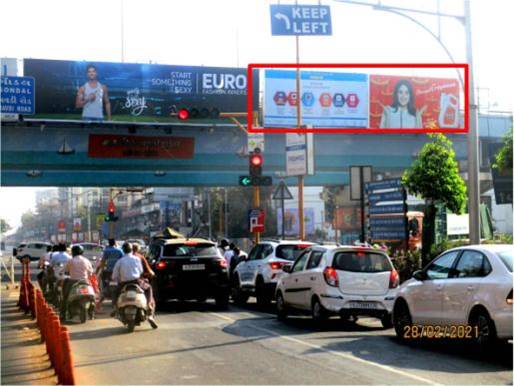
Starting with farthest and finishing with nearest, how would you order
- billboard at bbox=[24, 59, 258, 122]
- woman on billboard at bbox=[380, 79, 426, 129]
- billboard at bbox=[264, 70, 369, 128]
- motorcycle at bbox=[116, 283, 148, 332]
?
1. woman on billboard at bbox=[380, 79, 426, 129]
2. billboard at bbox=[264, 70, 369, 128]
3. billboard at bbox=[24, 59, 258, 122]
4. motorcycle at bbox=[116, 283, 148, 332]

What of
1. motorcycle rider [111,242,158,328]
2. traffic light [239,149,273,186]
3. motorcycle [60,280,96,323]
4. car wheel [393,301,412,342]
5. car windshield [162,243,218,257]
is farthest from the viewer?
traffic light [239,149,273,186]

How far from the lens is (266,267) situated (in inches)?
792

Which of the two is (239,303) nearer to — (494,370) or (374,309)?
(374,309)

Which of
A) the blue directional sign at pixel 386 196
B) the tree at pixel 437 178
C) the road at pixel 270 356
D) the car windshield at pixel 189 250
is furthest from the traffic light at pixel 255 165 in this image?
the road at pixel 270 356

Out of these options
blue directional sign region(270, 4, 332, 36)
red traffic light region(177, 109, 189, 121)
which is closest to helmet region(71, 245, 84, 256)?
red traffic light region(177, 109, 189, 121)

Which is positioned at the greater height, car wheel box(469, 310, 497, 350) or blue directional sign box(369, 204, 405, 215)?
blue directional sign box(369, 204, 405, 215)

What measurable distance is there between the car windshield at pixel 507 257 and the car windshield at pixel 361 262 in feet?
15.1

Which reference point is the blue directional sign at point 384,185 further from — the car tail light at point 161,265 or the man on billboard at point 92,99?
the man on billboard at point 92,99

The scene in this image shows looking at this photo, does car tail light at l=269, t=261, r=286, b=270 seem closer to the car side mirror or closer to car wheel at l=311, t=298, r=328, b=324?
car wheel at l=311, t=298, r=328, b=324

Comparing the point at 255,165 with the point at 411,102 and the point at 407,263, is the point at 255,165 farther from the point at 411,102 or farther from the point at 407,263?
the point at 411,102

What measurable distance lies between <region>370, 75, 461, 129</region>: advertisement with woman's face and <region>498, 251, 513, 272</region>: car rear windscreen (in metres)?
37.0

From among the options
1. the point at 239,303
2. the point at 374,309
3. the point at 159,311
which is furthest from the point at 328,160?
the point at 374,309

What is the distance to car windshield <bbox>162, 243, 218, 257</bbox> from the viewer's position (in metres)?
19.6

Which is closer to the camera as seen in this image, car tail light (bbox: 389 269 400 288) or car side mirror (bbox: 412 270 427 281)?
car side mirror (bbox: 412 270 427 281)
